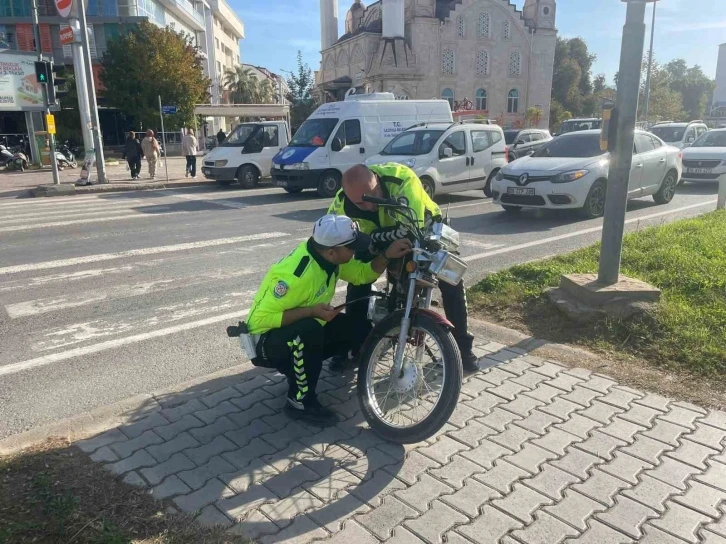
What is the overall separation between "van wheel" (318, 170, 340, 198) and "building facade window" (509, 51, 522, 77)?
5757 centimetres

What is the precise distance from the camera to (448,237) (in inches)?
135

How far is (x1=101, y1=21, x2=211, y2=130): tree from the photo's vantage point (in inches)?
1511

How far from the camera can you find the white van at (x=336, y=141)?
51.1 ft

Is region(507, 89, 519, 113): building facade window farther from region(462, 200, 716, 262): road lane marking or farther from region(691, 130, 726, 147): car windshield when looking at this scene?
region(462, 200, 716, 262): road lane marking

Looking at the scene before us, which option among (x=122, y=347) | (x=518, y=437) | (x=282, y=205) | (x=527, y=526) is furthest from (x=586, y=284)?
(x=282, y=205)

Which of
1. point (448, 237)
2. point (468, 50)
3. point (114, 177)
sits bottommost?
point (114, 177)

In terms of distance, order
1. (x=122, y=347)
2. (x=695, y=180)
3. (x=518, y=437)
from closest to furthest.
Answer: (x=518, y=437) → (x=122, y=347) → (x=695, y=180)

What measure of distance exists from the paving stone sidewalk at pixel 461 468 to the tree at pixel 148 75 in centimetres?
3878

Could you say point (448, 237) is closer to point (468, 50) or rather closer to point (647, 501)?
point (647, 501)

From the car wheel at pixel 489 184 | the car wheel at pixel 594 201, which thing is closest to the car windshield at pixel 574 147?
the car wheel at pixel 594 201

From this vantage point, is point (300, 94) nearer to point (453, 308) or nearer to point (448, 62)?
point (448, 62)

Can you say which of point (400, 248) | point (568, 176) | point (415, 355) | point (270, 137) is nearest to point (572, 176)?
point (568, 176)

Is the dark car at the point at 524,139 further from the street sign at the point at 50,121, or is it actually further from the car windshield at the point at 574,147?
the street sign at the point at 50,121

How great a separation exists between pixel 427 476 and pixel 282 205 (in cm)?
1164
